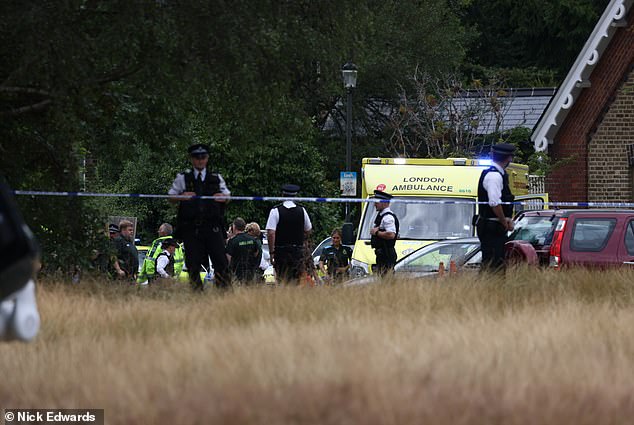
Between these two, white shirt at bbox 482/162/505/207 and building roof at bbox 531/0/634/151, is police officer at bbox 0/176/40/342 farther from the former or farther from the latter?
building roof at bbox 531/0/634/151

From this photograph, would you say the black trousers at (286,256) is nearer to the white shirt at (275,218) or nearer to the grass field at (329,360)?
the white shirt at (275,218)

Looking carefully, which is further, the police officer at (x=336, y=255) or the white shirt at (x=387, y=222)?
the police officer at (x=336, y=255)

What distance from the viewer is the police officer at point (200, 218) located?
13258 mm

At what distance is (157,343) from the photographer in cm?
839

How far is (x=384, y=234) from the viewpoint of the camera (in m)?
18.2

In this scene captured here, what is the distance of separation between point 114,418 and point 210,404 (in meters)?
0.54

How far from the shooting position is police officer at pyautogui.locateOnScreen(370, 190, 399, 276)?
718 inches

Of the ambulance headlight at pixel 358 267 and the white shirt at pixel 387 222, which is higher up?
the white shirt at pixel 387 222

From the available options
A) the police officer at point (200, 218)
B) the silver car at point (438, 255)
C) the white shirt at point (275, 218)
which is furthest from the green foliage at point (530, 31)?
the police officer at point (200, 218)

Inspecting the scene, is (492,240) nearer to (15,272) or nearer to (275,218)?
(275,218)

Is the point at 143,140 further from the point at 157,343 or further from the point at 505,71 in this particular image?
the point at 505,71

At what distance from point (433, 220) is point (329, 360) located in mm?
13826

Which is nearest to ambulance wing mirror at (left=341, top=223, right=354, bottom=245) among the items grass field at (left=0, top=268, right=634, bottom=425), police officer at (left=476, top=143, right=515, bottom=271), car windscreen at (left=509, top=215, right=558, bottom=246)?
car windscreen at (left=509, top=215, right=558, bottom=246)

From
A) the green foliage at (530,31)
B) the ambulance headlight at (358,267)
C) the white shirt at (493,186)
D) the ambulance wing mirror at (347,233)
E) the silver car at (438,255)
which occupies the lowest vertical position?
the ambulance headlight at (358,267)
